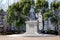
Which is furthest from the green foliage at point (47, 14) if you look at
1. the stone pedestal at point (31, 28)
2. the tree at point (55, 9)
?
the stone pedestal at point (31, 28)

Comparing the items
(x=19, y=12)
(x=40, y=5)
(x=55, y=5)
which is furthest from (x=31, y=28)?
(x=55, y=5)

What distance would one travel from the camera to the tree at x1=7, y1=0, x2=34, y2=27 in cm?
1451

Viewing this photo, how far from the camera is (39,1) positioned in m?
14.5

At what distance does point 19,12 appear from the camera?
14781 mm

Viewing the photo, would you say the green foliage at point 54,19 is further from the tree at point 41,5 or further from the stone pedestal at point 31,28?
the stone pedestal at point 31,28

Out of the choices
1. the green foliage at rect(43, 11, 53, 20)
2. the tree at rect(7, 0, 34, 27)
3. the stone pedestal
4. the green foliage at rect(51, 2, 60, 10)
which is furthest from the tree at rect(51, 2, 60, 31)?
the stone pedestal

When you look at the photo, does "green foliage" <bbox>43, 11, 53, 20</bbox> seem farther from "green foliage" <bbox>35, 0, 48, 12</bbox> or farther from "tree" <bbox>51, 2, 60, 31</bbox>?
"green foliage" <bbox>35, 0, 48, 12</bbox>

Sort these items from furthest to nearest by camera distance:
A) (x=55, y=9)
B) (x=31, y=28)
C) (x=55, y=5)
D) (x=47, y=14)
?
(x=55, y=9) < (x=55, y=5) < (x=47, y=14) < (x=31, y=28)

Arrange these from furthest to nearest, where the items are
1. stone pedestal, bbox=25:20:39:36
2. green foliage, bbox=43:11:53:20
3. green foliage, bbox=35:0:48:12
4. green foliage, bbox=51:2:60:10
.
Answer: green foliage, bbox=35:0:48:12
green foliage, bbox=51:2:60:10
green foliage, bbox=43:11:53:20
stone pedestal, bbox=25:20:39:36

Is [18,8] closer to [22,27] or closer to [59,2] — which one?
[22,27]

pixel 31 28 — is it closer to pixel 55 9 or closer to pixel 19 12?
pixel 19 12

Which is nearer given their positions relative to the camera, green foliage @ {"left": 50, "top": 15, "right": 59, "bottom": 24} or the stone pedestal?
the stone pedestal

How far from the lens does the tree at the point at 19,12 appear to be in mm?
14508

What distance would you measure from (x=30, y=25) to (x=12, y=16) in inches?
79.0
